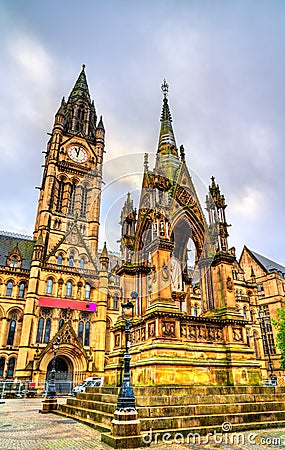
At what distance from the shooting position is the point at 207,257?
14641 millimetres

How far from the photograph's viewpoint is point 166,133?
18.7 metres

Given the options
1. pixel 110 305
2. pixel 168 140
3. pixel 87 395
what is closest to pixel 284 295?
pixel 110 305

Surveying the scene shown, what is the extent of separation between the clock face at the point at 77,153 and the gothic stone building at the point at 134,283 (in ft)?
0.84

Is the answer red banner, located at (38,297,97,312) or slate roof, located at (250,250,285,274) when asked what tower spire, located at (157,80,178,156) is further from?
slate roof, located at (250,250,285,274)

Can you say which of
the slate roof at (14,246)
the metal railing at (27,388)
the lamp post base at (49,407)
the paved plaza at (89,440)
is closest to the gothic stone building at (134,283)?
the slate roof at (14,246)

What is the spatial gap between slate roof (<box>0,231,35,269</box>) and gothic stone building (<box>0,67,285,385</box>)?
17cm

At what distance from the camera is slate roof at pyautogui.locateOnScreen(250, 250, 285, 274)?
199 ft

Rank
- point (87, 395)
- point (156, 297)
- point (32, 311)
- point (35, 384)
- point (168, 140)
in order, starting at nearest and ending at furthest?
point (156, 297)
point (87, 395)
point (168, 140)
point (35, 384)
point (32, 311)

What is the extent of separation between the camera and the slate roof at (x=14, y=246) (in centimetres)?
4626

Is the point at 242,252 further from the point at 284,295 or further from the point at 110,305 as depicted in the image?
the point at 110,305

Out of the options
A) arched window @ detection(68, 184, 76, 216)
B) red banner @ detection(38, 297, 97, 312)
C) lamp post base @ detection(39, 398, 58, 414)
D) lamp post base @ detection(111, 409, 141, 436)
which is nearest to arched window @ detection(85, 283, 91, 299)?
red banner @ detection(38, 297, 97, 312)

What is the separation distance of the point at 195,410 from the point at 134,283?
7259mm

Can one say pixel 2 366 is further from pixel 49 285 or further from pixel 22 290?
pixel 49 285

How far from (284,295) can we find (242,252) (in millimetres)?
12158
